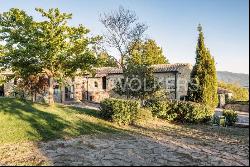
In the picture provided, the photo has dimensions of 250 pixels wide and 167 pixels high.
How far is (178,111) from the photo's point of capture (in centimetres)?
2111

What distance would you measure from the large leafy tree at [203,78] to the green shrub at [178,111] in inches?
328

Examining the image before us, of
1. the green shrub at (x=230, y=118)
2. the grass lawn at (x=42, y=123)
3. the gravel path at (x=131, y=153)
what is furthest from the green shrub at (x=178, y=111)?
the gravel path at (x=131, y=153)

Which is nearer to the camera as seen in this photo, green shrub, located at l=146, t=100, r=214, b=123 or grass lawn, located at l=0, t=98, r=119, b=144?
grass lawn, located at l=0, t=98, r=119, b=144

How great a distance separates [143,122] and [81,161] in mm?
10045

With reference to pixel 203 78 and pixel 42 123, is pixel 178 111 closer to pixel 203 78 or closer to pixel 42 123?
pixel 42 123

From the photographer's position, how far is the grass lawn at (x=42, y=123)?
13641 mm

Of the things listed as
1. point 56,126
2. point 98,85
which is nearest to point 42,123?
point 56,126

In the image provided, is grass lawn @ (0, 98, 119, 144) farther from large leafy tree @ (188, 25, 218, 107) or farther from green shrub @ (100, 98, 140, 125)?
large leafy tree @ (188, 25, 218, 107)

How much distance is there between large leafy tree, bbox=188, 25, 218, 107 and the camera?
2959 cm

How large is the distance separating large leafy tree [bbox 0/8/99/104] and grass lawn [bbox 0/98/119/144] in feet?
8.77

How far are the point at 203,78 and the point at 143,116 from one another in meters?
12.7

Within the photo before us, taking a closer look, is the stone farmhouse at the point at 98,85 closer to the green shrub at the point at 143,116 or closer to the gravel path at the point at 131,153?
the green shrub at the point at 143,116

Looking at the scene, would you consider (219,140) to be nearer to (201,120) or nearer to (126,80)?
(201,120)

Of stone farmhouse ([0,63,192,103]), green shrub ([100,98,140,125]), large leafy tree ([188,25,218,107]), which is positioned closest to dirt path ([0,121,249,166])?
green shrub ([100,98,140,125])
